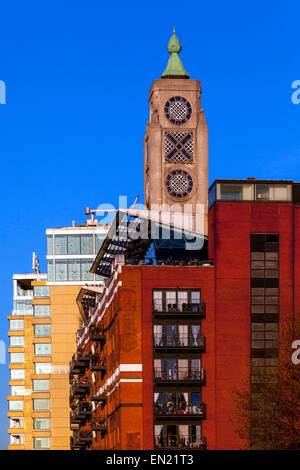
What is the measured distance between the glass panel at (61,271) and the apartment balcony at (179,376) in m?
83.3

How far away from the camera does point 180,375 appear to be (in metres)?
106

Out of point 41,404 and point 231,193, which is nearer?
point 231,193

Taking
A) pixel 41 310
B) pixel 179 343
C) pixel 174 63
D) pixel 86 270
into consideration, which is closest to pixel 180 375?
pixel 179 343

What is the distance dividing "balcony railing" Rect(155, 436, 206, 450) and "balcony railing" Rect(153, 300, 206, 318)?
971 centimetres

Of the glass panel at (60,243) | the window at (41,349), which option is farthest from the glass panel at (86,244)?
the window at (41,349)

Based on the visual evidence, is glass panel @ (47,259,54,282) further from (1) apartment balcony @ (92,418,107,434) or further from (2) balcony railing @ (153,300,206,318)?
(2) balcony railing @ (153,300,206,318)

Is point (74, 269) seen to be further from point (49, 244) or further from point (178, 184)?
point (178, 184)

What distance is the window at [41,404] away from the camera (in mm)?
193750

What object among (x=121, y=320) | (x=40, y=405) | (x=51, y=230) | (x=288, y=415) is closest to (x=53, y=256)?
(x=51, y=230)

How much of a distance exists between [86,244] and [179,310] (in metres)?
81.1

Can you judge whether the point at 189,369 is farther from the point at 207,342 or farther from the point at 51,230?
the point at 51,230

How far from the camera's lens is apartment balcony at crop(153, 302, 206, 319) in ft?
348

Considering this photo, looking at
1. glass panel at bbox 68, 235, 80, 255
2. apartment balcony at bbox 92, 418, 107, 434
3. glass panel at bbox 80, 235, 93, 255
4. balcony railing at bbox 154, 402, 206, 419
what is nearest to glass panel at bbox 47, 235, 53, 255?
glass panel at bbox 68, 235, 80, 255

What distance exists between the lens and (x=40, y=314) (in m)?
190
